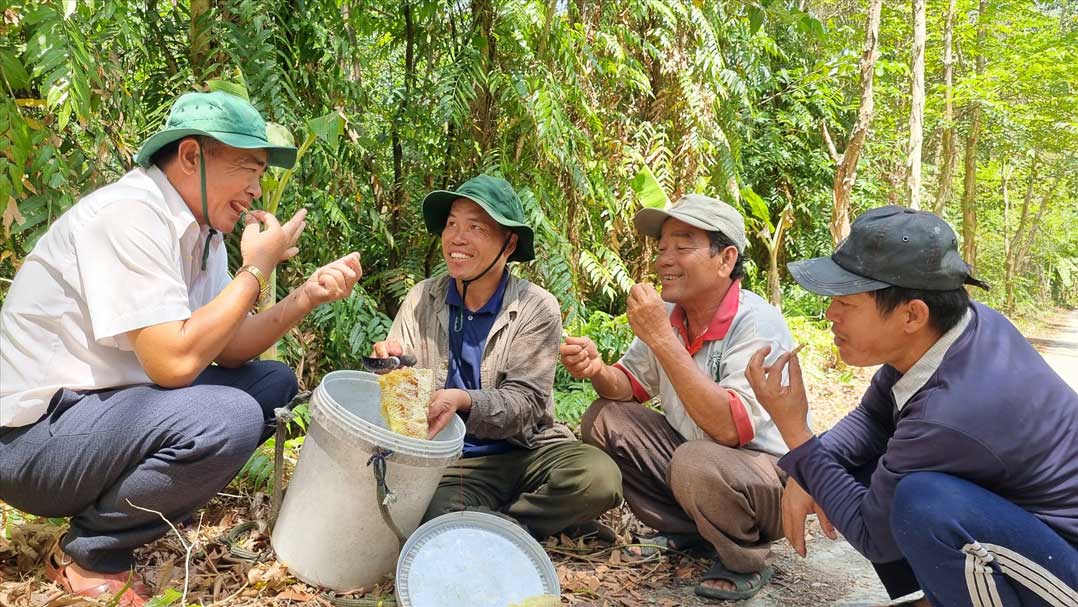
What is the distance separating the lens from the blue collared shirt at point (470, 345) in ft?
9.99

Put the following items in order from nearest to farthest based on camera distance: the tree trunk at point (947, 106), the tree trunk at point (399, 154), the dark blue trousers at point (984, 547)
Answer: the dark blue trousers at point (984, 547), the tree trunk at point (399, 154), the tree trunk at point (947, 106)

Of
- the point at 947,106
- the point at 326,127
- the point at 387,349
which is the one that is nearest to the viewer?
the point at 387,349

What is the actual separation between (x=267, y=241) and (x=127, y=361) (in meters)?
0.55

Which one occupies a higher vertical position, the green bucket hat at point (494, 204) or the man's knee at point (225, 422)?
the green bucket hat at point (494, 204)

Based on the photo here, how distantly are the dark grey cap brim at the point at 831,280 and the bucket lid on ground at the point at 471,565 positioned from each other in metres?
1.19

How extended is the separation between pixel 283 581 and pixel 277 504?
0.85 ft

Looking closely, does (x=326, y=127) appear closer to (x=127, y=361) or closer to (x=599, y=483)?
(x=127, y=361)

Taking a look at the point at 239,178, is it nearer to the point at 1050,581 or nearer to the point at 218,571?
the point at 218,571

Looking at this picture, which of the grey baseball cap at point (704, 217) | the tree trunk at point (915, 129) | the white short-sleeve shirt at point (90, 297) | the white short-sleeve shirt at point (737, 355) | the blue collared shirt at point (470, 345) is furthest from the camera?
the tree trunk at point (915, 129)

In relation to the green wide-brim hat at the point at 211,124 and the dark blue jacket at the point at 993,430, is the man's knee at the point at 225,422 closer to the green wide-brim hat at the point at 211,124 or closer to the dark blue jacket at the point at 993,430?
the green wide-brim hat at the point at 211,124

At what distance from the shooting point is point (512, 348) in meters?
3.00

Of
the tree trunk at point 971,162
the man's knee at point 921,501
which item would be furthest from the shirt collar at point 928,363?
the tree trunk at point 971,162

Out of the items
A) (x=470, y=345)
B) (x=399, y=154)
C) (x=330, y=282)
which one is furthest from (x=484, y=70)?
(x=330, y=282)

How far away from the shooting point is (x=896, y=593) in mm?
2447
